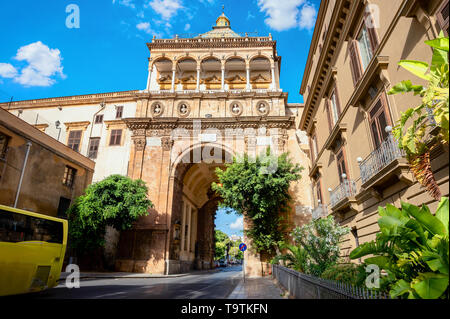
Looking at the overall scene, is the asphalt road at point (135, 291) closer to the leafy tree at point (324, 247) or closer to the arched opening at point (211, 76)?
the leafy tree at point (324, 247)

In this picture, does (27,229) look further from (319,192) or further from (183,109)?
(183,109)

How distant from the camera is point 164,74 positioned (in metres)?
29.5

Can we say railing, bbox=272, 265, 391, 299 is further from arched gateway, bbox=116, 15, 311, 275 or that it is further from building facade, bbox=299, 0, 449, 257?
arched gateway, bbox=116, 15, 311, 275

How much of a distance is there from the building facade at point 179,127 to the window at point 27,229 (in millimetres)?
13793

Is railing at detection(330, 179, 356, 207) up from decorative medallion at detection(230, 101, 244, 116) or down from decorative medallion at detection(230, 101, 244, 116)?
down

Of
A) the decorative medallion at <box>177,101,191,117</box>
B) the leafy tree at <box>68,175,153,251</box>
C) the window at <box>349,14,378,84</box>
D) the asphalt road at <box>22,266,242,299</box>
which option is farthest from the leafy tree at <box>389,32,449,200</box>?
the decorative medallion at <box>177,101,191,117</box>

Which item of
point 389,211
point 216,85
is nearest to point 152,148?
point 216,85

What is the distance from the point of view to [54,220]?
8.78 meters

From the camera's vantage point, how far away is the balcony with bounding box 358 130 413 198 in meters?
6.45

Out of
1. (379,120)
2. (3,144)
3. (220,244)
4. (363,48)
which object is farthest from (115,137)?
(220,244)

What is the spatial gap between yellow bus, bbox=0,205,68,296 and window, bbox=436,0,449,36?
453 inches

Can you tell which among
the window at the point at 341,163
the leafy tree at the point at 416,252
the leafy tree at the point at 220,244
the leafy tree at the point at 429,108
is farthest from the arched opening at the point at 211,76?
the leafy tree at the point at 220,244

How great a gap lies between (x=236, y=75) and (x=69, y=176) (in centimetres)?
1968

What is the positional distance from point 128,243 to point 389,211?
71.6ft
